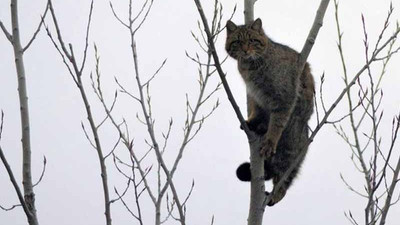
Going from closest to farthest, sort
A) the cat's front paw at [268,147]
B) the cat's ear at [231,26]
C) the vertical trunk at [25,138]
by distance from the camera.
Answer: the vertical trunk at [25,138]
the cat's front paw at [268,147]
the cat's ear at [231,26]

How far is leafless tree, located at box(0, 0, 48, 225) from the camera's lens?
285 centimetres

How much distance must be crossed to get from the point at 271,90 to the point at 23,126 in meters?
2.37

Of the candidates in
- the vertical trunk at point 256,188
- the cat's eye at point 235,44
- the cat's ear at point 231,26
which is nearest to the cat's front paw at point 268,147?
the vertical trunk at point 256,188

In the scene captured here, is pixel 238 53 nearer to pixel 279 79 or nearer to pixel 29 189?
pixel 279 79

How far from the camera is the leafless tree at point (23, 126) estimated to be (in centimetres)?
285

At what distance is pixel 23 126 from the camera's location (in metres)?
3.11

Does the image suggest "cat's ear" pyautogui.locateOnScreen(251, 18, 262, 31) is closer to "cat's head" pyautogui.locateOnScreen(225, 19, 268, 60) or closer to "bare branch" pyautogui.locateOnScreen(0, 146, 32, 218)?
"cat's head" pyautogui.locateOnScreen(225, 19, 268, 60)

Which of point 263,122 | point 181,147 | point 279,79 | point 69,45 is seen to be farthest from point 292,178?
point 69,45

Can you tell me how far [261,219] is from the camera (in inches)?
145

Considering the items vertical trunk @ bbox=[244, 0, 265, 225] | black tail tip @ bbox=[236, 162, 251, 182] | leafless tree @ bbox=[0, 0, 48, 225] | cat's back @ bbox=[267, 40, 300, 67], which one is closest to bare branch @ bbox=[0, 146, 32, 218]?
leafless tree @ bbox=[0, 0, 48, 225]

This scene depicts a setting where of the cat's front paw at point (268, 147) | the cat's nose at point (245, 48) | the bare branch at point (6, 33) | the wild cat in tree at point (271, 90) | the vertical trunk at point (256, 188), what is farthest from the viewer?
the cat's nose at point (245, 48)

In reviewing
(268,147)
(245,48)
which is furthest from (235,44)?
(268,147)

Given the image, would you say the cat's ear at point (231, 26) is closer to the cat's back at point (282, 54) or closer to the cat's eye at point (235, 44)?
the cat's eye at point (235, 44)

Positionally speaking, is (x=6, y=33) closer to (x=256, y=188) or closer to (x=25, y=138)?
(x=25, y=138)
